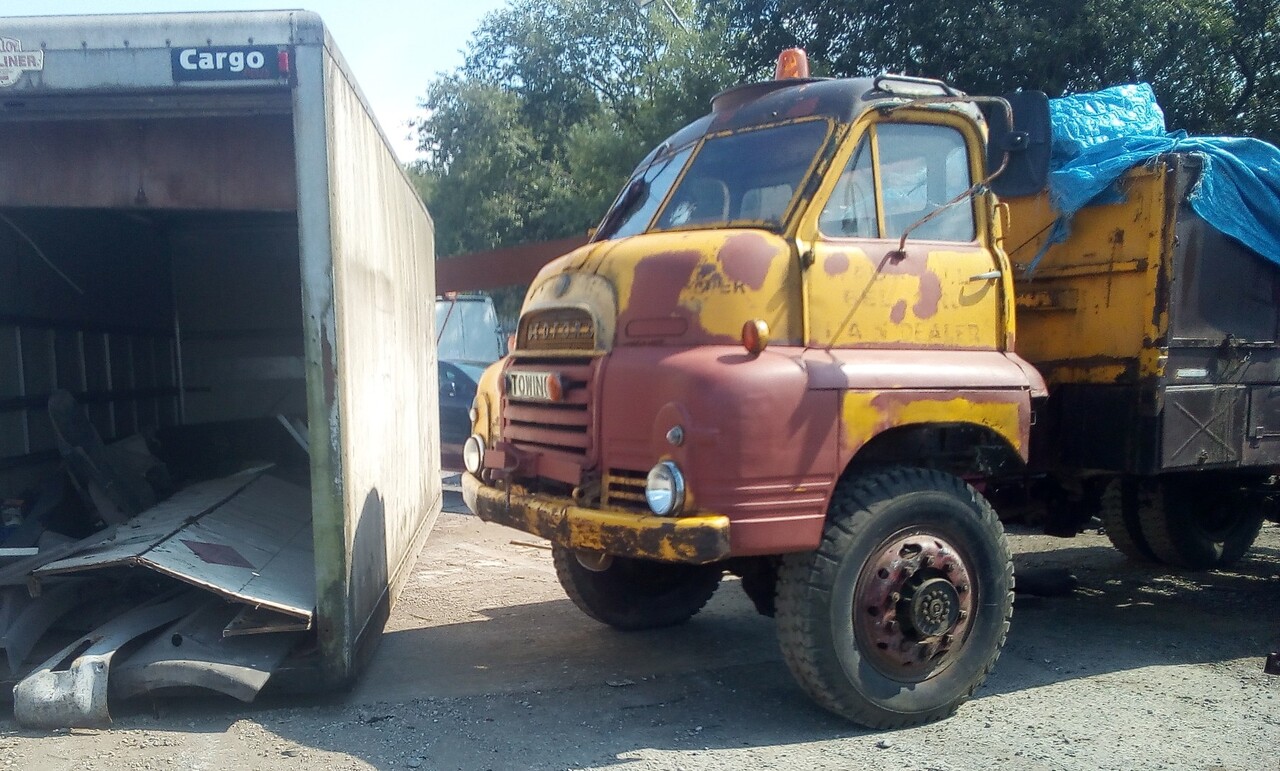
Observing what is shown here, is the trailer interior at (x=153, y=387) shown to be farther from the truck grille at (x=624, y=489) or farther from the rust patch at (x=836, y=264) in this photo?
the rust patch at (x=836, y=264)

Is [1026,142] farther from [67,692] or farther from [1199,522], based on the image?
[67,692]

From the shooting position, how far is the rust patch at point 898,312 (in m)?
4.65

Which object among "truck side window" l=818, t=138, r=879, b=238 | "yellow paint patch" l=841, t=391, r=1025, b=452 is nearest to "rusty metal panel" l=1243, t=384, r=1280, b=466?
"yellow paint patch" l=841, t=391, r=1025, b=452

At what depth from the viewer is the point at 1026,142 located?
4805mm

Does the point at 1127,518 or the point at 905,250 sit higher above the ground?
the point at 905,250

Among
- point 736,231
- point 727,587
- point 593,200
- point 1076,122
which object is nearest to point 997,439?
point 736,231

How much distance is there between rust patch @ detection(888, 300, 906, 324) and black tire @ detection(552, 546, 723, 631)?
1.85 meters

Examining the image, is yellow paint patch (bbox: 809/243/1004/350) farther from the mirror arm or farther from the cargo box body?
the cargo box body

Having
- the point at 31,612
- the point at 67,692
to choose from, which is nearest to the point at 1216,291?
the point at 67,692

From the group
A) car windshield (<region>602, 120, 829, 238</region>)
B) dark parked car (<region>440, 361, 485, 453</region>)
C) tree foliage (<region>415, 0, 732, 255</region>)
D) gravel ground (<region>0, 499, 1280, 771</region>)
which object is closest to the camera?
gravel ground (<region>0, 499, 1280, 771</region>)

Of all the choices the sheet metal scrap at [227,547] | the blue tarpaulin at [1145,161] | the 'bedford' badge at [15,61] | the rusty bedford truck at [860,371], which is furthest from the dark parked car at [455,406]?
the blue tarpaulin at [1145,161]

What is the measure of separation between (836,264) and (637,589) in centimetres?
242

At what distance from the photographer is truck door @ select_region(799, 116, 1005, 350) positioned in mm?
4555

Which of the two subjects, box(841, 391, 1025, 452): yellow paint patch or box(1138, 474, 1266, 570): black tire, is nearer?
box(841, 391, 1025, 452): yellow paint patch
